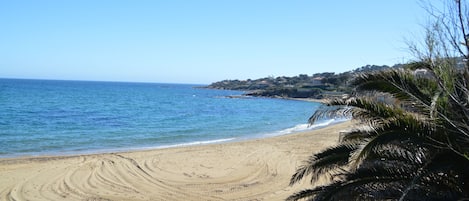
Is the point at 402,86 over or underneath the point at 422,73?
underneath

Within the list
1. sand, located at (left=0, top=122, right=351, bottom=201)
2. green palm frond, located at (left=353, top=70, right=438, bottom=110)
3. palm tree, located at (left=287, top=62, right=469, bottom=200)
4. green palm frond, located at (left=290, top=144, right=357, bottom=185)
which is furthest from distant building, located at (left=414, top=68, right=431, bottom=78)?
sand, located at (left=0, top=122, right=351, bottom=201)

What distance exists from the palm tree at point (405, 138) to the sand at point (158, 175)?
513 cm

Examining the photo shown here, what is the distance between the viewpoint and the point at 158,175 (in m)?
13.3

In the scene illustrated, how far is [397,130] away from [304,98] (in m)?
83.0

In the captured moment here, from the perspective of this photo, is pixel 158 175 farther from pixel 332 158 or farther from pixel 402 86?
pixel 402 86

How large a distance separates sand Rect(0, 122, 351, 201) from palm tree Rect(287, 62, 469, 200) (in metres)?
5.13

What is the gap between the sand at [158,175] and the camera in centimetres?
1089

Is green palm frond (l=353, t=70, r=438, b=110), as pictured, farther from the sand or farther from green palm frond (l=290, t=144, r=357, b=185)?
the sand

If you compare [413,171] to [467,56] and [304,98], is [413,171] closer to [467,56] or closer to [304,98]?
[467,56]

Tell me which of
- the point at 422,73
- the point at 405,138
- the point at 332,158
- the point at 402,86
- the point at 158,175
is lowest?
the point at 158,175

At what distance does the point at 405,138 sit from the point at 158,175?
978 centimetres

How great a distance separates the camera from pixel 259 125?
32.9 meters

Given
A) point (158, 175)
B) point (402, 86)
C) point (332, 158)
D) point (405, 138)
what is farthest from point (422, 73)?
point (158, 175)

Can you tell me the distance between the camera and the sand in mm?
10891
